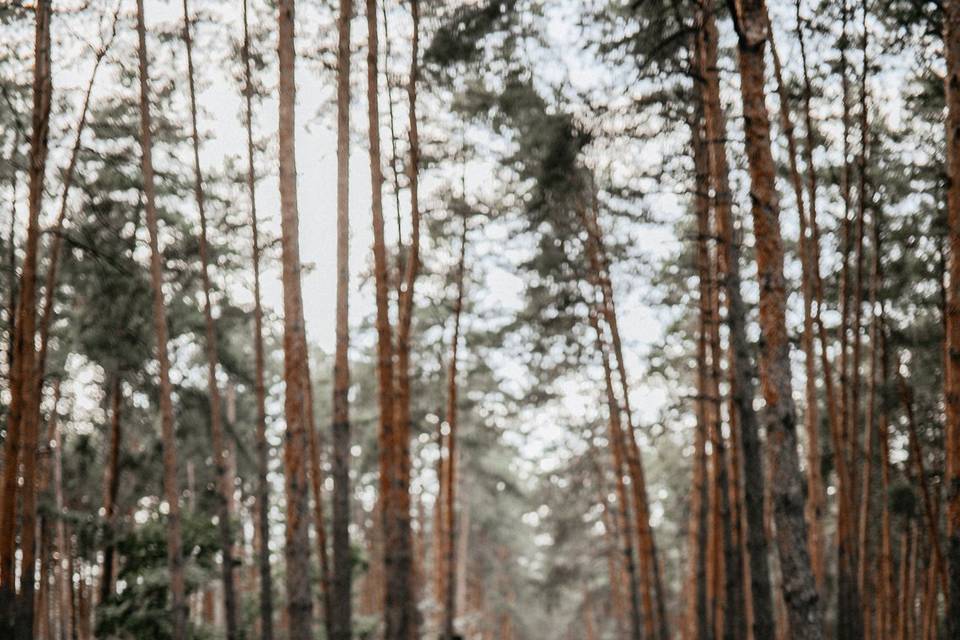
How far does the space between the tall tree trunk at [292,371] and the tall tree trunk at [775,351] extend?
173 inches

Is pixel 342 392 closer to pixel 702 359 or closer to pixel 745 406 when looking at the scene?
pixel 745 406

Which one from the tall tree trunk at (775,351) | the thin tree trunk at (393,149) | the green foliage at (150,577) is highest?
the thin tree trunk at (393,149)

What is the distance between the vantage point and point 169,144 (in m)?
12.7

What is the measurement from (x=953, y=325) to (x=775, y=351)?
1.74m

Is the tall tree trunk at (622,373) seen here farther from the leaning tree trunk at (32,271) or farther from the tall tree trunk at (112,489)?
the tall tree trunk at (112,489)

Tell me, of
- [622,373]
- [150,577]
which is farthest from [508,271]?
[150,577]

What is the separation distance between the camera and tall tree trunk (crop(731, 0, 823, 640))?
5816 mm

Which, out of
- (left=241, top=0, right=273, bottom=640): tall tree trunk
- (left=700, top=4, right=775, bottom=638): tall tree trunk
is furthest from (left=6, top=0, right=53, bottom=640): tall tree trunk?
(left=700, top=4, right=775, bottom=638): tall tree trunk

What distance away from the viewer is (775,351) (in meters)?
6.13

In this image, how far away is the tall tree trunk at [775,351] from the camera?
5816 millimetres

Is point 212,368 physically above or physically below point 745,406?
above

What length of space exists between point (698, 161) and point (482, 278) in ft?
22.0

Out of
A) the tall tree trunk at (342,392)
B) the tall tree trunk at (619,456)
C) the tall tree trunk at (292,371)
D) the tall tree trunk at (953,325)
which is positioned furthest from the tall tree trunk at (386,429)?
the tall tree trunk at (953,325)

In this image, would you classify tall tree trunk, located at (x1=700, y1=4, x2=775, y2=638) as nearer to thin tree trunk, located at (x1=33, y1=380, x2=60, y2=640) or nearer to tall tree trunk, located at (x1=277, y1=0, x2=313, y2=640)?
tall tree trunk, located at (x1=277, y1=0, x2=313, y2=640)
